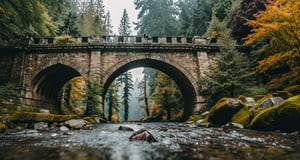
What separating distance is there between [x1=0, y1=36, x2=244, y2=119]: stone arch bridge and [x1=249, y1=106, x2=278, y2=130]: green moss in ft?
28.0

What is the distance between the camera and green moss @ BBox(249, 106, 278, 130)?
197 inches

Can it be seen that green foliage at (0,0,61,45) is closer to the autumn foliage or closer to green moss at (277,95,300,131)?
green moss at (277,95,300,131)

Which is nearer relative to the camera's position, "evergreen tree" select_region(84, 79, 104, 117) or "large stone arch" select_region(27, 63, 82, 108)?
"evergreen tree" select_region(84, 79, 104, 117)

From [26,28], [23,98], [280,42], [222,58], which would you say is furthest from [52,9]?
[280,42]

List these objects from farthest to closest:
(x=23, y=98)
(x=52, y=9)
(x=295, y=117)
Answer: (x=23, y=98) → (x=52, y=9) → (x=295, y=117)

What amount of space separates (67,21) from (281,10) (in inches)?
1044

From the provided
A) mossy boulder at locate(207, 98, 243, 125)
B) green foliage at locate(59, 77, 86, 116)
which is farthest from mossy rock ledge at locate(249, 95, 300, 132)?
green foliage at locate(59, 77, 86, 116)

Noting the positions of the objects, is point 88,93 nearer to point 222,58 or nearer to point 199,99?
point 199,99

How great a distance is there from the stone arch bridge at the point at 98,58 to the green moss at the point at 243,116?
6.70 m

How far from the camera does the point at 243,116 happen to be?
6.82 m

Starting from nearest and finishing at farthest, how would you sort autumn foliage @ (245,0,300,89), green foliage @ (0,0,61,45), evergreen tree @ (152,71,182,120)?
autumn foliage @ (245,0,300,89), green foliage @ (0,0,61,45), evergreen tree @ (152,71,182,120)

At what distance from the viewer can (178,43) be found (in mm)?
15273

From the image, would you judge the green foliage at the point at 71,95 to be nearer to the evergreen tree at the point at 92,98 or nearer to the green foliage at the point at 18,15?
the evergreen tree at the point at 92,98

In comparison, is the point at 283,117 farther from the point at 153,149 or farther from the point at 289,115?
the point at 153,149
